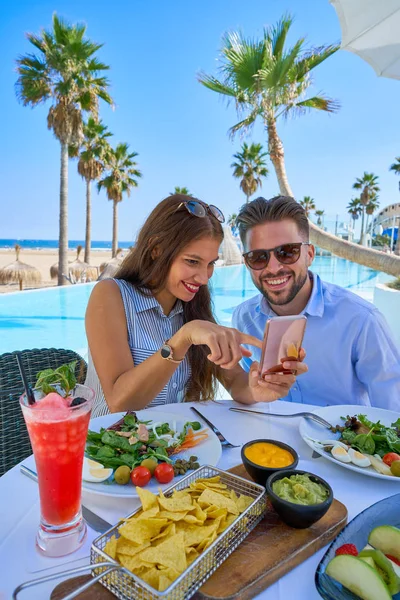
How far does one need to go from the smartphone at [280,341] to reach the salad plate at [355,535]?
0.54 meters

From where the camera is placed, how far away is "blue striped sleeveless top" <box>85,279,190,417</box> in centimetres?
205

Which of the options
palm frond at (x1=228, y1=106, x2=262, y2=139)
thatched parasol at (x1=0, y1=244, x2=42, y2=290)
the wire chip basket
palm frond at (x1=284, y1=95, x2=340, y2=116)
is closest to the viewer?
the wire chip basket

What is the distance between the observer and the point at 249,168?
98.9 feet

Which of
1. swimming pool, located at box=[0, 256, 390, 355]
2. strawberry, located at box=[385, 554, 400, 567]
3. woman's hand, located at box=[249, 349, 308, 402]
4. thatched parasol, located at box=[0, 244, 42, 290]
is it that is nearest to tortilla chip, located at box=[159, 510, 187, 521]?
strawberry, located at box=[385, 554, 400, 567]

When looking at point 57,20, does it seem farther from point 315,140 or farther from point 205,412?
point 315,140

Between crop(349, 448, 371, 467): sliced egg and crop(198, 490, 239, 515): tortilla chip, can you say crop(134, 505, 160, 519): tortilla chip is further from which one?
crop(349, 448, 371, 467): sliced egg

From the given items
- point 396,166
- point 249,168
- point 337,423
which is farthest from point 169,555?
point 396,166

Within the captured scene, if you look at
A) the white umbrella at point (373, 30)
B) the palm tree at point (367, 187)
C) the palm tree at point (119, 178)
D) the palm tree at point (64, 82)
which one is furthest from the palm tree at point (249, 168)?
the white umbrella at point (373, 30)

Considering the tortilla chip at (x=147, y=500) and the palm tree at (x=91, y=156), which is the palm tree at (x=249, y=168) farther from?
the tortilla chip at (x=147, y=500)

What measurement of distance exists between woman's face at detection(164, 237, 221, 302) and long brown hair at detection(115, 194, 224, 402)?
1.2 inches

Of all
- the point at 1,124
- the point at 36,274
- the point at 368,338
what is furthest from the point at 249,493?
the point at 1,124

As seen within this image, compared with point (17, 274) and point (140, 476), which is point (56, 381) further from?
point (17, 274)

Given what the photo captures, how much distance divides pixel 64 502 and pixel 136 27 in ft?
145

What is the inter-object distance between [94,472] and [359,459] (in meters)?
0.79
